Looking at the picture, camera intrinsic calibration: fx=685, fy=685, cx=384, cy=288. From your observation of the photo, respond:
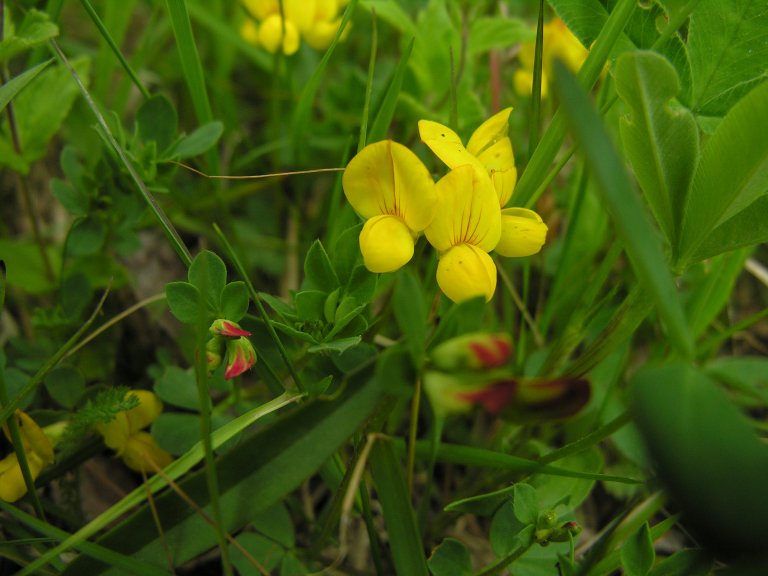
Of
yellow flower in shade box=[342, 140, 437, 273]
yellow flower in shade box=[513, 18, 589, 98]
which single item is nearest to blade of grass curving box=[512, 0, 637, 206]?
yellow flower in shade box=[342, 140, 437, 273]

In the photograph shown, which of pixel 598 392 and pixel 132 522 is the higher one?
pixel 132 522

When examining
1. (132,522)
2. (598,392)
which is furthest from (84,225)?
(598,392)

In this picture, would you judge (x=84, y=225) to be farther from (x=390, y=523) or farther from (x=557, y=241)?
(x=557, y=241)

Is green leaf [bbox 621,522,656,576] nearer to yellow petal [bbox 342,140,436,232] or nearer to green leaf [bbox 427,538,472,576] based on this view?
green leaf [bbox 427,538,472,576]

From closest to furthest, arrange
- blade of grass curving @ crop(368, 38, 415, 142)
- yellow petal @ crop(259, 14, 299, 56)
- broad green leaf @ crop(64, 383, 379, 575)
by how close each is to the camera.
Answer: broad green leaf @ crop(64, 383, 379, 575)
blade of grass curving @ crop(368, 38, 415, 142)
yellow petal @ crop(259, 14, 299, 56)

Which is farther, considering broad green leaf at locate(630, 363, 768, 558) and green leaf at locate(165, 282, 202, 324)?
green leaf at locate(165, 282, 202, 324)

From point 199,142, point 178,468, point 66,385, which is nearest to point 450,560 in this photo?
point 178,468
